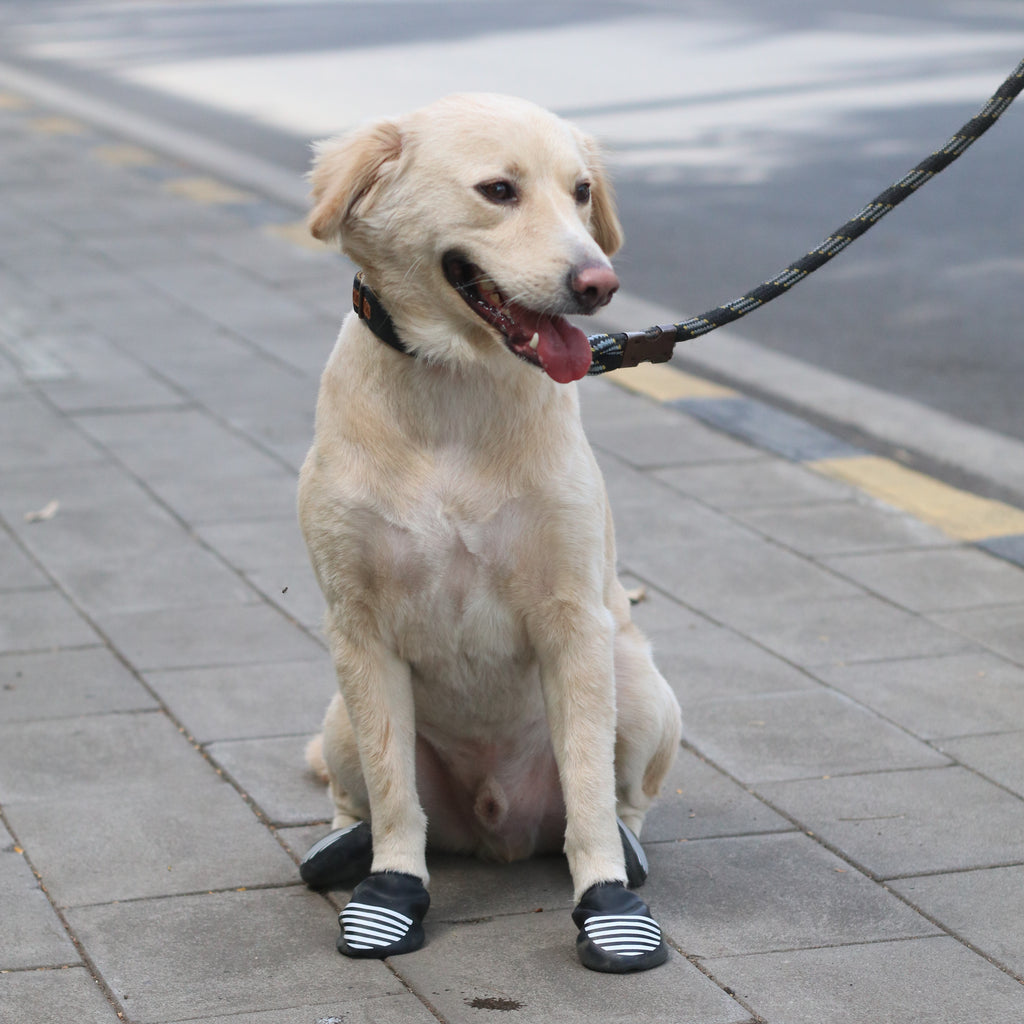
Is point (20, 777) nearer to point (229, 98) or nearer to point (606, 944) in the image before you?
point (606, 944)

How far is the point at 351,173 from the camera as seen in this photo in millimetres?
3078

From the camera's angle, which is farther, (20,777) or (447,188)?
(20,777)

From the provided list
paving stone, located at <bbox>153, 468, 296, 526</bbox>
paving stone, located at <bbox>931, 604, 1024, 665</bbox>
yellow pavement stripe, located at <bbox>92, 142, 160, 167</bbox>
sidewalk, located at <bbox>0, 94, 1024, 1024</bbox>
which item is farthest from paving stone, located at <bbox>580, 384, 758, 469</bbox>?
yellow pavement stripe, located at <bbox>92, 142, 160, 167</bbox>

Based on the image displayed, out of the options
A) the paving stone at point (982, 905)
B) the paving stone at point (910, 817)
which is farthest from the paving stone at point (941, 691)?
the paving stone at point (982, 905)

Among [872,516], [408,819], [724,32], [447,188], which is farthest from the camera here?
[724,32]

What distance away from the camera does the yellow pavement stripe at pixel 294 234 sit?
414 inches

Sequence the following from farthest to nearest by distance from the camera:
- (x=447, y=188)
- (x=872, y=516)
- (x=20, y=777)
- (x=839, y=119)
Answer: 1. (x=839, y=119)
2. (x=872, y=516)
3. (x=20, y=777)
4. (x=447, y=188)

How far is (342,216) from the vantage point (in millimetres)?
3107

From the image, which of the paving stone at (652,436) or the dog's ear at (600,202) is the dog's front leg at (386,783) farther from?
the paving stone at (652,436)

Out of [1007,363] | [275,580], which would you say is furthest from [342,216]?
[1007,363]

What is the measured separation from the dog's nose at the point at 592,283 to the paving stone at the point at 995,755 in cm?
175

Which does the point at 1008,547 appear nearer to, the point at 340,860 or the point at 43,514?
the point at 340,860

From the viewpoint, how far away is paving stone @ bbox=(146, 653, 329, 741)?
14.2ft

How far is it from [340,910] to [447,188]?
4.70ft
